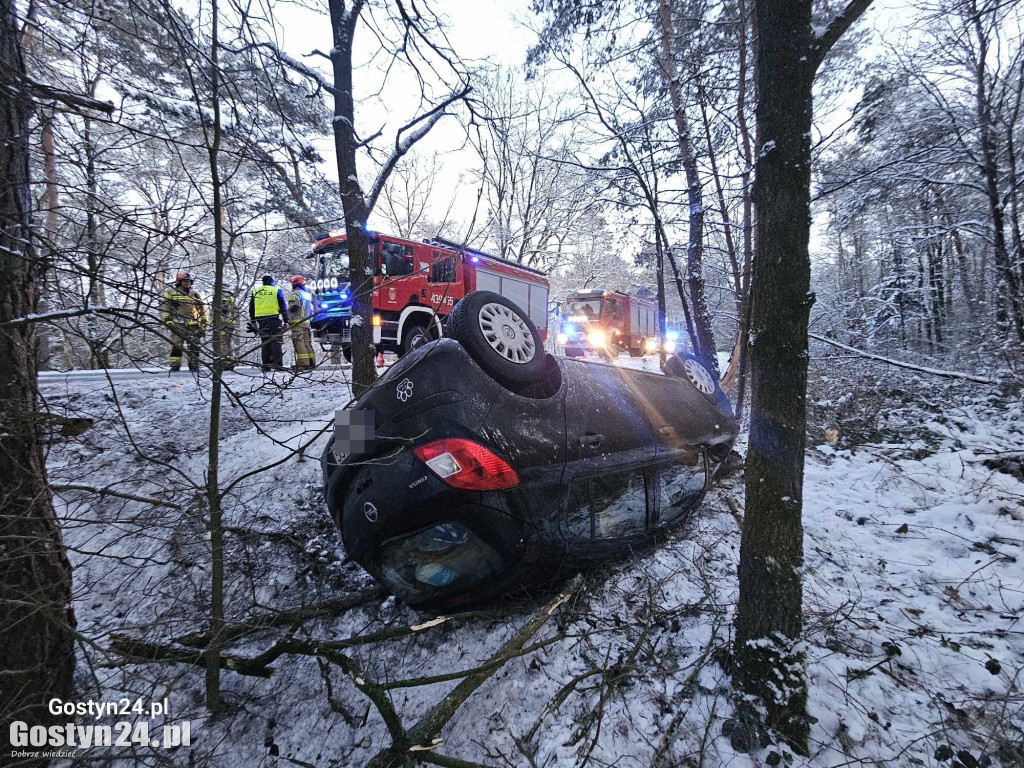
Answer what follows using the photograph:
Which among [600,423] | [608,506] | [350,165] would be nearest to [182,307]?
[600,423]

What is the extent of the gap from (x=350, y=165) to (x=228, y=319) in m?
3.79

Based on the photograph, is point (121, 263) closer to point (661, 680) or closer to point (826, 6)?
point (661, 680)

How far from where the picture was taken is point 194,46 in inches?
81.9

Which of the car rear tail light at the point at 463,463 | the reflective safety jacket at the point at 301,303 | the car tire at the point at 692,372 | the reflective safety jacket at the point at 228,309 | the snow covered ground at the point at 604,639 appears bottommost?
the snow covered ground at the point at 604,639

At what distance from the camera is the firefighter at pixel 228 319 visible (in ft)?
6.89

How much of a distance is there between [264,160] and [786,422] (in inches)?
127

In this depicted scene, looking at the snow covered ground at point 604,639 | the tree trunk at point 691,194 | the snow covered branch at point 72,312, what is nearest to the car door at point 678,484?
the snow covered ground at point 604,639

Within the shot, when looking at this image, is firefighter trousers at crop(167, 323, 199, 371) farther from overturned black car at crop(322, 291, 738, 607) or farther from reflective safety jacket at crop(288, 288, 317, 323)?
reflective safety jacket at crop(288, 288, 317, 323)

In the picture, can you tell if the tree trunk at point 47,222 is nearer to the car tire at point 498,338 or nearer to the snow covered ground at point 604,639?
the snow covered ground at point 604,639

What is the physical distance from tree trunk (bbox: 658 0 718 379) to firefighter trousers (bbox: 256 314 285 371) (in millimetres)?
6386

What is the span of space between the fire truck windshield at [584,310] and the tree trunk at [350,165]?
12921 mm

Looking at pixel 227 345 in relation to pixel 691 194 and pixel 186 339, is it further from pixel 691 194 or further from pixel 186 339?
pixel 691 194

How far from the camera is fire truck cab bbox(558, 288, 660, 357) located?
17.0m

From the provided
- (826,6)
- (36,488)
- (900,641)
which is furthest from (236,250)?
(826,6)
